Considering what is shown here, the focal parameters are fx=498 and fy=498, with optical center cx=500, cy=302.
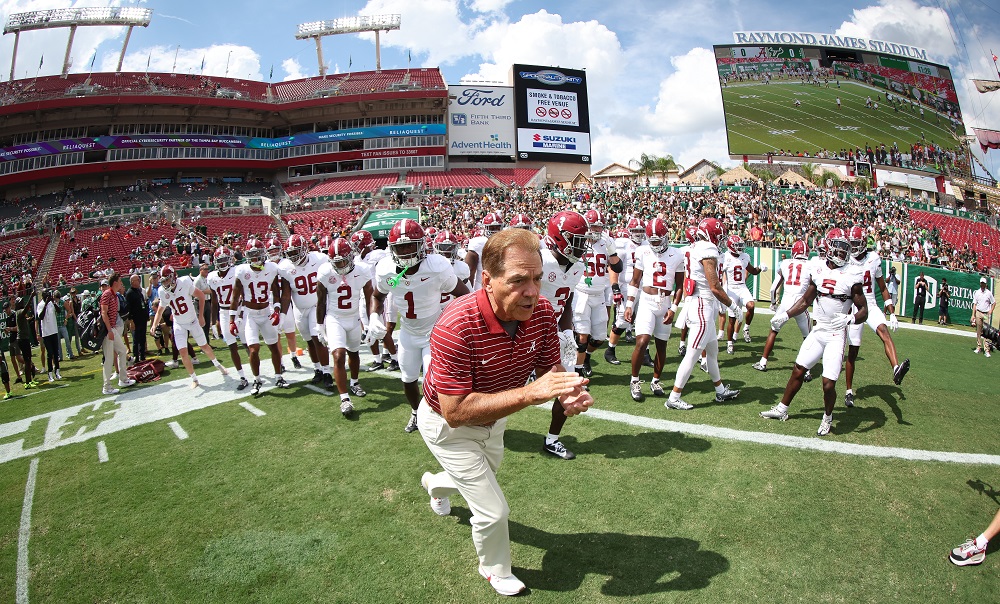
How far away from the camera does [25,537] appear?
457 cm

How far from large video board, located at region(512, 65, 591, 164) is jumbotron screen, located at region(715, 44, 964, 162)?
14639 mm

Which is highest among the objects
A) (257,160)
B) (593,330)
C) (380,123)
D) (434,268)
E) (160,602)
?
(380,123)

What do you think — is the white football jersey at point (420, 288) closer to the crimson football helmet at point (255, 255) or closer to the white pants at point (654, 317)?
the white pants at point (654, 317)

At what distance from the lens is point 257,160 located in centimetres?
4959

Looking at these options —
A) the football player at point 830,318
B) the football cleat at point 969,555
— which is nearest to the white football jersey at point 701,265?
the football player at point 830,318

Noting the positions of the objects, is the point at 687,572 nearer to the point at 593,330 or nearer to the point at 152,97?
the point at 593,330

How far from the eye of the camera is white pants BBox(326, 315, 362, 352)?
23.9 ft

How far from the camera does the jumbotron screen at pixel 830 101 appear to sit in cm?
5044

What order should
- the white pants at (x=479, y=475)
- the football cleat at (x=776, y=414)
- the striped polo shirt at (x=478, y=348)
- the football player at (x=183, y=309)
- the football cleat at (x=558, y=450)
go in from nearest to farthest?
1. the striped polo shirt at (x=478, y=348)
2. the white pants at (x=479, y=475)
3. the football cleat at (x=558, y=450)
4. the football cleat at (x=776, y=414)
5. the football player at (x=183, y=309)

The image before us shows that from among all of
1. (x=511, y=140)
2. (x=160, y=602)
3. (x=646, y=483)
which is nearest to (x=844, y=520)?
(x=646, y=483)

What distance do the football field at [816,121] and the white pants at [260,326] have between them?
4989cm

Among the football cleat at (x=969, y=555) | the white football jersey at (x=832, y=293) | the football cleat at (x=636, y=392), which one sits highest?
the white football jersey at (x=832, y=293)

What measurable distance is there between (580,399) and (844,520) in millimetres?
3221

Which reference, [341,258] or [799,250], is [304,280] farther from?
[799,250]
